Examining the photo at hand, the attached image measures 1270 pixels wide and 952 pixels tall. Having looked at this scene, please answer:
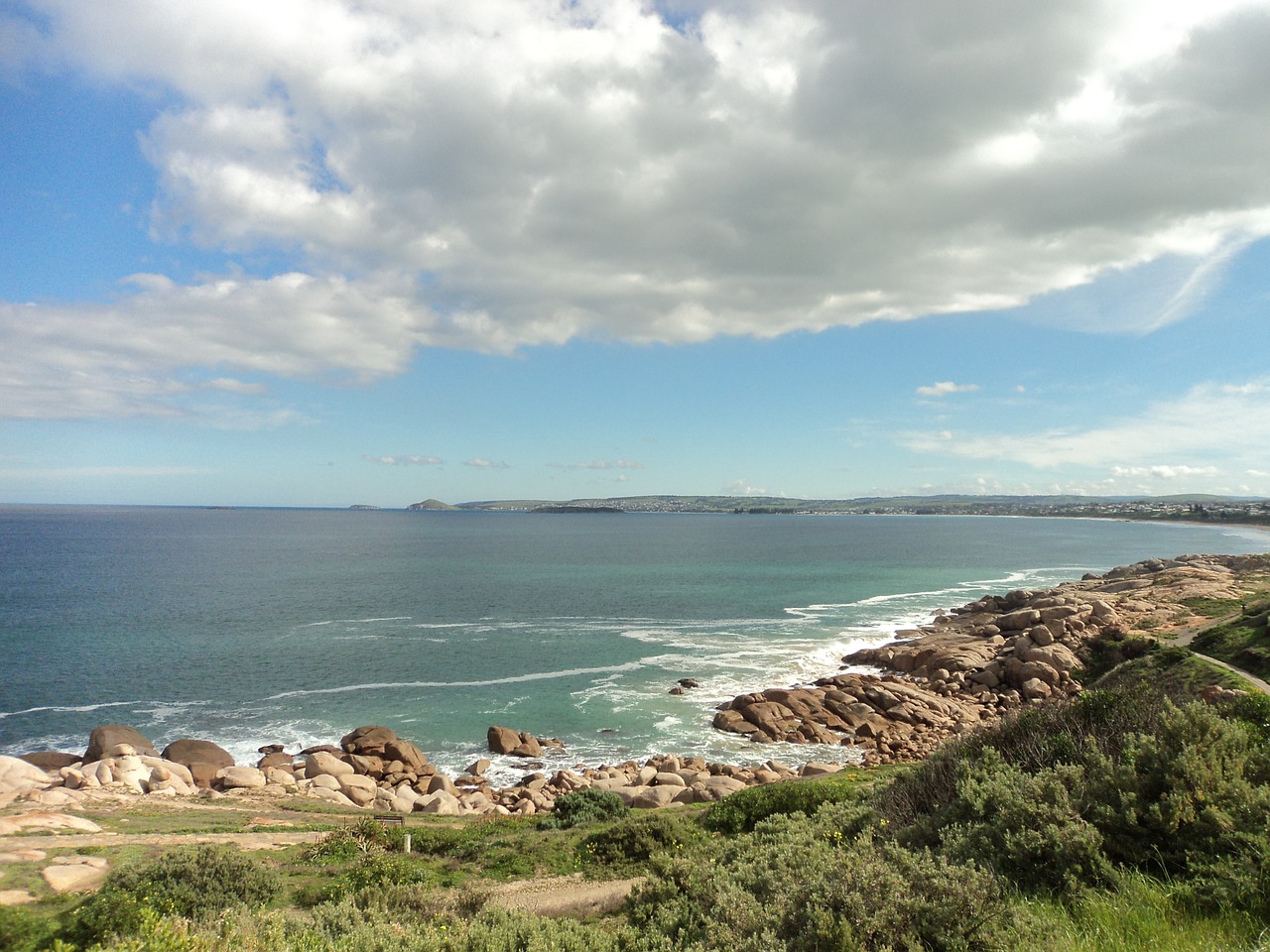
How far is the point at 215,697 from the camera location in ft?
127

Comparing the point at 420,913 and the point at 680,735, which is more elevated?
the point at 420,913

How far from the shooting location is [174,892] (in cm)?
1191

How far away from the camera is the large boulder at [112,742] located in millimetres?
29438

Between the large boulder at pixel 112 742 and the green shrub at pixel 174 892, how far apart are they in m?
21.3

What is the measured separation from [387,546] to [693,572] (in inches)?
2851

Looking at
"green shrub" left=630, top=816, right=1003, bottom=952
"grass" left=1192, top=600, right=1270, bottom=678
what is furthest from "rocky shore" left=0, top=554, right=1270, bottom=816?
"green shrub" left=630, top=816, right=1003, bottom=952

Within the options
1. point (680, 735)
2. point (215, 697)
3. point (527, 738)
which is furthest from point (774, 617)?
point (215, 697)

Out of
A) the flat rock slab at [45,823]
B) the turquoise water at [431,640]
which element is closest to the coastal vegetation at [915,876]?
the flat rock slab at [45,823]

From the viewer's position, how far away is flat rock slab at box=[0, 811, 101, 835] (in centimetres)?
1780

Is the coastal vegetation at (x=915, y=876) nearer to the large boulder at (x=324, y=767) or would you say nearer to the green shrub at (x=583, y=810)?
the green shrub at (x=583, y=810)

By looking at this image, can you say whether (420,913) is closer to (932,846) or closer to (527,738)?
(932,846)

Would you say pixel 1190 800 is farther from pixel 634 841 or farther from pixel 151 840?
pixel 151 840

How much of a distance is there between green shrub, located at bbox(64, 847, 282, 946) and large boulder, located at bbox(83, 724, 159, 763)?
21267mm

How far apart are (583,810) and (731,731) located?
1643cm
